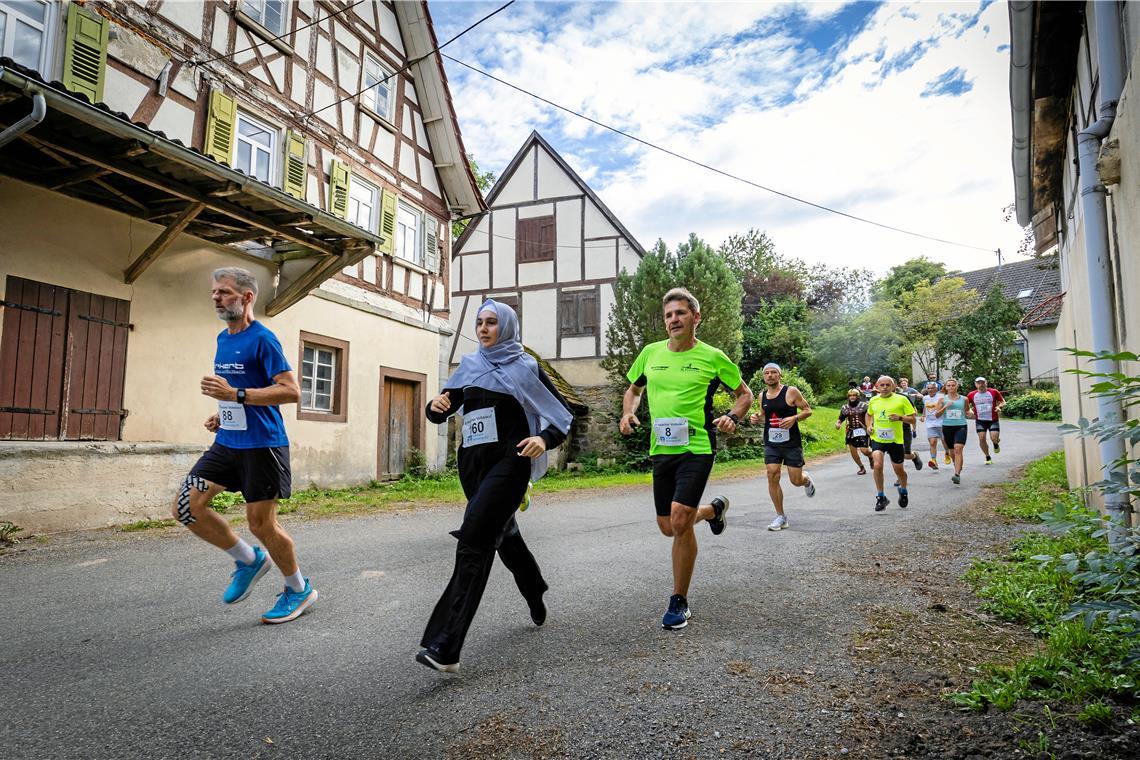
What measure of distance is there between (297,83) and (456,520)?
861cm

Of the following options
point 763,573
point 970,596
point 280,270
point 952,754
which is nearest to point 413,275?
point 280,270

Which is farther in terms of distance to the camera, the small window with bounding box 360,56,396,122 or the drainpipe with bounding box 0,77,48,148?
the small window with bounding box 360,56,396,122

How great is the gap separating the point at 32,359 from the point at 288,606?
6244 millimetres

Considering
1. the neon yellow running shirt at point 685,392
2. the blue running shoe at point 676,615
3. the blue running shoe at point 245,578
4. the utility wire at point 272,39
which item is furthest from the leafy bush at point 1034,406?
the blue running shoe at point 245,578

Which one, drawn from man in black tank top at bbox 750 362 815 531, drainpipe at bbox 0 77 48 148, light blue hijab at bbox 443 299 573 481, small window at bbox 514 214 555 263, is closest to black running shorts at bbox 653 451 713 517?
light blue hijab at bbox 443 299 573 481

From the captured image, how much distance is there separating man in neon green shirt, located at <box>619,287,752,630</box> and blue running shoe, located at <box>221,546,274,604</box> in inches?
94.5

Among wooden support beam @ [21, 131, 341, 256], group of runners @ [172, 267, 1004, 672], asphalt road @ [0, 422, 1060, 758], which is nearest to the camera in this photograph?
asphalt road @ [0, 422, 1060, 758]

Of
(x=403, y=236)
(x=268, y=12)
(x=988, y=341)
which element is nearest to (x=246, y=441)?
(x=268, y=12)

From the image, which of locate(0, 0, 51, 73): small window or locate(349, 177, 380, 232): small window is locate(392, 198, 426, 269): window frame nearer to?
locate(349, 177, 380, 232): small window

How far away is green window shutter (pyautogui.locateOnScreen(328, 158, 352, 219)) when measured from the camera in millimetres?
13336

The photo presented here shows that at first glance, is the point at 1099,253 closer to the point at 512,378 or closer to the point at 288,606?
the point at 512,378

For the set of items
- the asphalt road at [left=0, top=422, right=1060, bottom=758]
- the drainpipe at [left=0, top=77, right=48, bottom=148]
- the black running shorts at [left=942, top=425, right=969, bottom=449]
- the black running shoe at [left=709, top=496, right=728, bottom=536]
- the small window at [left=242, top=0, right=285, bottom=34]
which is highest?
the small window at [left=242, top=0, right=285, bottom=34]

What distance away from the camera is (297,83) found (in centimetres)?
1277

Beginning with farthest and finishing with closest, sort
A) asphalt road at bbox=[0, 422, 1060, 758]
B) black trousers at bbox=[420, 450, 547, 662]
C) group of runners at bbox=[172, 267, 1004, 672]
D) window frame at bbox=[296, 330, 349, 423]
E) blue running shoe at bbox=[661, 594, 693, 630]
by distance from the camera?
1. window frame at bbox=[296, 330, 349, 423]
2. blue running shoe at bbox=[661, 594, 693, 630]
3. group of runners at bbox=[172, 267, 1004, 672]
4. black trousers at bbox=[420, 450, 547, 662]
5. asphalt road at bbox=[0, 422, 1060, 758]
